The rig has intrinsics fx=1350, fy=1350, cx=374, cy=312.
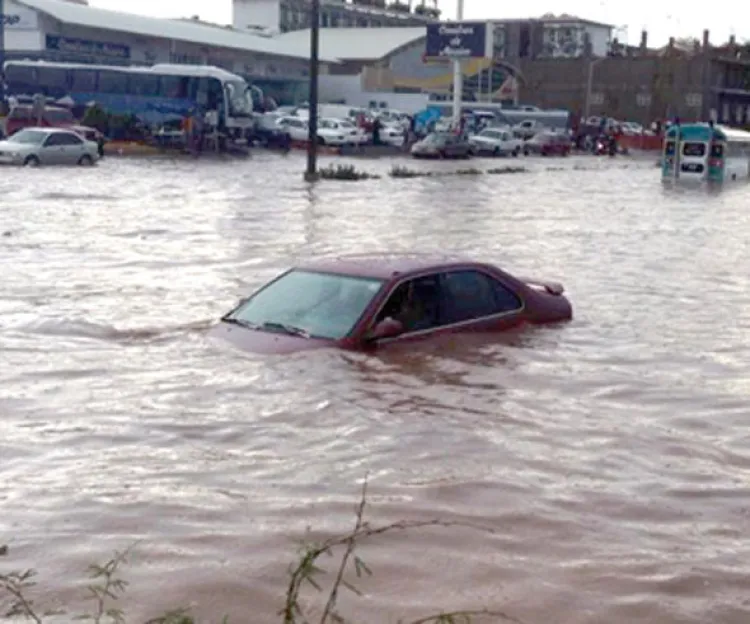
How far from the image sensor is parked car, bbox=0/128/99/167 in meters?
39.2

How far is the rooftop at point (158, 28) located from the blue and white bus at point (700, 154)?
114ft

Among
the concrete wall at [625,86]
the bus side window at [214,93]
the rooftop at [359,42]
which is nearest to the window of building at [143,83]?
the bus side window at [214,93]

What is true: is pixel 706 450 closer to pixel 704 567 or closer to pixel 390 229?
pixel 704 567

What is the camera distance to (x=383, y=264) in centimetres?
1105

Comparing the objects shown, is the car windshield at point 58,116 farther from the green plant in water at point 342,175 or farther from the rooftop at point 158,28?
the rooftop at point 158,28

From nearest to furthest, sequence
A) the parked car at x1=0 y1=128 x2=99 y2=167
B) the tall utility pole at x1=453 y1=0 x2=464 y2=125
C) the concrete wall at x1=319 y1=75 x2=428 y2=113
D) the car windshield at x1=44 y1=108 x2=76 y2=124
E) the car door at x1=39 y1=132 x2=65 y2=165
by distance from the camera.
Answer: the parked car at x1=0 y1=128 x2=99 y2=167 < the car door at x1=39 y1=132 x2=65 y2=165 < the car windshield at x1=44 y1=108 x2=76 y2=124 < the tall utility pole at x1=453 y1=0 x2=464 y2=125 < the concrete wall at x1=319 y1=75 x2=428 y2=113

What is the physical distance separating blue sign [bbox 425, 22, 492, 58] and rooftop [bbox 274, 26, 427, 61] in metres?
24.2

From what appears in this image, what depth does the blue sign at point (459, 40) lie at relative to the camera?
64188mm

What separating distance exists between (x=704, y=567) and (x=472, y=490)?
1.58m

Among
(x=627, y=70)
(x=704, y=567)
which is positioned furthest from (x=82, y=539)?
(x=627, y=70)

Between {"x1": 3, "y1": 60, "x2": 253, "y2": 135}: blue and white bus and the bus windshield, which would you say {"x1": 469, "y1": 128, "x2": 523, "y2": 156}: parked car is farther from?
{"x1": 3, "y1": 60, "x2": 253, "y2": 135}: blue and white bus

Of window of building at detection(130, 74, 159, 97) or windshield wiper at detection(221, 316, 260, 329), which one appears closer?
windshield wiper at detection(221, 316, 260, 329)

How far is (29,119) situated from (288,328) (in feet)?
134

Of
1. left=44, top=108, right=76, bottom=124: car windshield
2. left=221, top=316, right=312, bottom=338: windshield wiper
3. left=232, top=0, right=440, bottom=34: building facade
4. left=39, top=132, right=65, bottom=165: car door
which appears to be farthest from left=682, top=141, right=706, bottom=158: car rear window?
left=232, top=0, right=440, bottom=34: building facade
